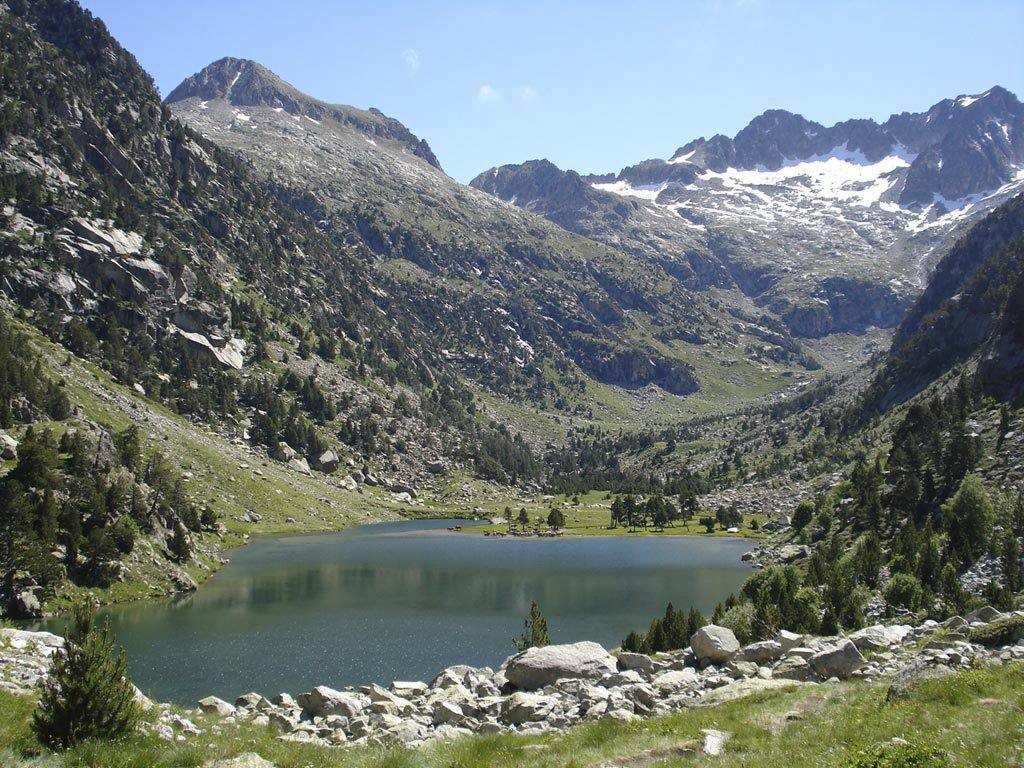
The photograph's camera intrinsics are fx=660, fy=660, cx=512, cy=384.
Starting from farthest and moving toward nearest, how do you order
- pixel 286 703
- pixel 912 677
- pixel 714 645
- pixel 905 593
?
1. pixel 905 593
2. pixel 714 645
3. pixel 286 703
4. pixel 912 677

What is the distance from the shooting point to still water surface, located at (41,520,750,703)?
4912cm

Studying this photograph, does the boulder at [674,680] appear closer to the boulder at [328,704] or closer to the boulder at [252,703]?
the boulder at [328,704]

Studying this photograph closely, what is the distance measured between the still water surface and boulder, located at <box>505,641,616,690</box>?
20740 mm

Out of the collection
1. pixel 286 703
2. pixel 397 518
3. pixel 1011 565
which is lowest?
pixel 397 518

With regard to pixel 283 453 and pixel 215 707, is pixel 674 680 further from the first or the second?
pixel 283 453

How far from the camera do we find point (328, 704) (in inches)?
1011

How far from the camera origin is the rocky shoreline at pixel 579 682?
20.3 meters

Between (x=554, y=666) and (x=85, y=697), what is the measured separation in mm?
17723

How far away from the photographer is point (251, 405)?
16862cm

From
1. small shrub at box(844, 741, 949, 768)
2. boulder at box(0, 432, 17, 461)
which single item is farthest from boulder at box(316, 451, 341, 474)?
small shrub at box(844, 741, 949, 768)

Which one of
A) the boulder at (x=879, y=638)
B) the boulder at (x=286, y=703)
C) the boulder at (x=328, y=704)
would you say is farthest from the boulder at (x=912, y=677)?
the boulder at (x=286, y=703)

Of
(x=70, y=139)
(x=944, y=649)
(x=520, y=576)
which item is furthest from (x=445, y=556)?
(x=70, y=139)

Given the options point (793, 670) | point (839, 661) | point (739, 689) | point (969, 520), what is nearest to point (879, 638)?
point (839, 661)

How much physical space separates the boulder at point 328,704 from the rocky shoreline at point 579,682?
46 millimetres
